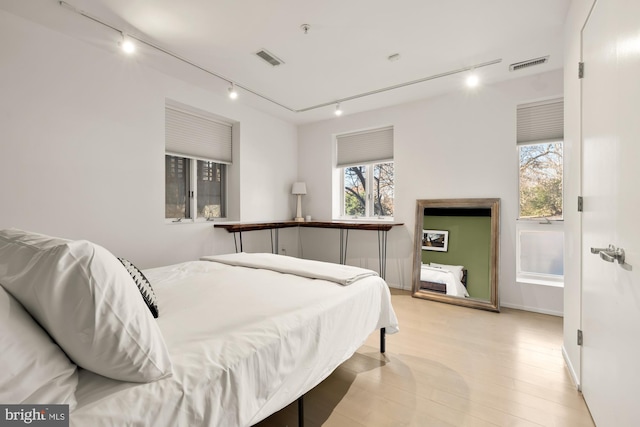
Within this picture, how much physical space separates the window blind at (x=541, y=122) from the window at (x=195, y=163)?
376 cm

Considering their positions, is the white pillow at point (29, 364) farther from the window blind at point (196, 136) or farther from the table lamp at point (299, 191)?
the table lamp at point (299, 191)

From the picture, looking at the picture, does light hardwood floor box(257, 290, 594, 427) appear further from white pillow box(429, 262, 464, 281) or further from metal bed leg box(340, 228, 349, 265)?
metal bed leg box(340, 228, 349, 265)

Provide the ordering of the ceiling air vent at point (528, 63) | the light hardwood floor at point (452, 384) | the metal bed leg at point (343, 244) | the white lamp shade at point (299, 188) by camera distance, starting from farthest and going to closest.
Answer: the white lamp shade at point (299, 188) → the metal bed leg at point (343, 244) → the ceiling air vent at point (528, 63) → the light hardwood floor at point (452, 384)

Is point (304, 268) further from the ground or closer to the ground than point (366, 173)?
closer to the ground

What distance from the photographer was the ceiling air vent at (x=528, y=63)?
290 cm

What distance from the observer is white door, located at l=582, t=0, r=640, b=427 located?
44.2 inches

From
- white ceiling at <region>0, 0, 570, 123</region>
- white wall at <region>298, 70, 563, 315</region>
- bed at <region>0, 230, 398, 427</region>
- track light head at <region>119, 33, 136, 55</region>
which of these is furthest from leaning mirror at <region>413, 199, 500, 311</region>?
track light head at <region>119, 33, 136, 55</region>

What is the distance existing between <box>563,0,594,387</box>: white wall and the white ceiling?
370 mm

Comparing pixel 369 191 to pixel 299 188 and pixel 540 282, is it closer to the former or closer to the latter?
pixel 299 188

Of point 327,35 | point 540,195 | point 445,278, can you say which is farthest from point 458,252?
point 327,35

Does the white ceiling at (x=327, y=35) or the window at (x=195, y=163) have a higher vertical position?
the white ceiling at (x=327, y=35)

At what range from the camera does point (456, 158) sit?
370 cm

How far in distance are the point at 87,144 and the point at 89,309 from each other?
257cm
